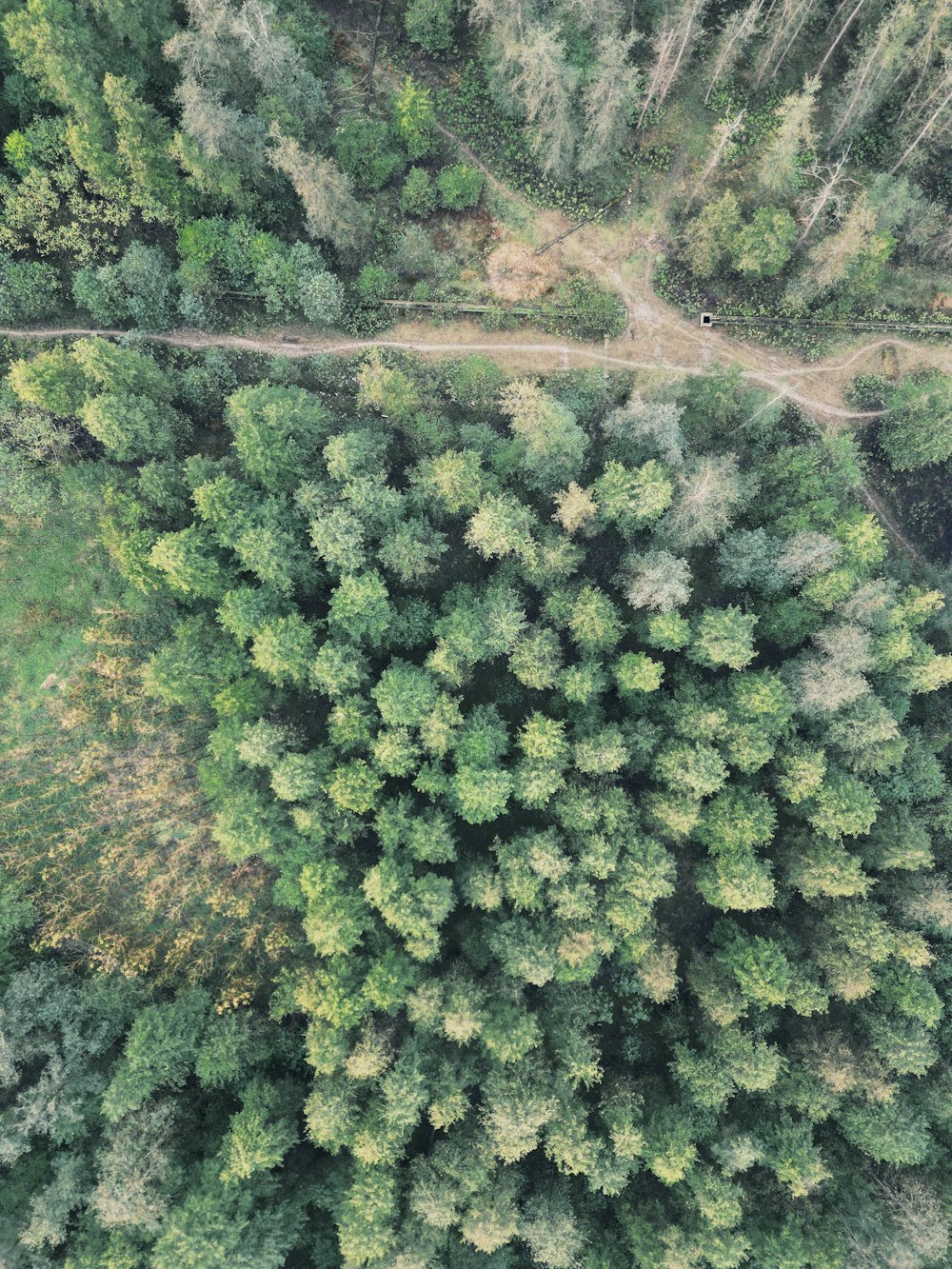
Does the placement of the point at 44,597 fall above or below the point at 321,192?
below

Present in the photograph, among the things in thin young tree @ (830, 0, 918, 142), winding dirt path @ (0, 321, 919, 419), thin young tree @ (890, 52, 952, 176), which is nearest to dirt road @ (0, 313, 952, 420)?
winding dirt path @ (0, 321, 919, 419)

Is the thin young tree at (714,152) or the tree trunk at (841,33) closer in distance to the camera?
the tree trunk at (841,33)

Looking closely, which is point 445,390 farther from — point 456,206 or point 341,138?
point 341,138

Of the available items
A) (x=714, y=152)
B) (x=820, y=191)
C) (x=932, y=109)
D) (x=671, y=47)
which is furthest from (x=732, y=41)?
(x=932, y=109)

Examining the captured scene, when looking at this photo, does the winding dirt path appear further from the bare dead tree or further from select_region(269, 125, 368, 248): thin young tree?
the bare dead tree

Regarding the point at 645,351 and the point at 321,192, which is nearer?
the point at 321,192

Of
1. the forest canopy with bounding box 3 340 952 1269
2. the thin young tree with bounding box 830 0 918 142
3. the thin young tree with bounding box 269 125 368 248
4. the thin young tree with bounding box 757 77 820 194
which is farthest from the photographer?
the thin young tree with bounding box 830 0 918 142

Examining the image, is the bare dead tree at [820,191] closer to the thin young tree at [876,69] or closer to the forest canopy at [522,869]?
the thin young tree at [876,69]

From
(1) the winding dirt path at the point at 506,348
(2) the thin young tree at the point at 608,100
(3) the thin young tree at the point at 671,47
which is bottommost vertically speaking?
(1) the winding dirt path at the point at 506,348

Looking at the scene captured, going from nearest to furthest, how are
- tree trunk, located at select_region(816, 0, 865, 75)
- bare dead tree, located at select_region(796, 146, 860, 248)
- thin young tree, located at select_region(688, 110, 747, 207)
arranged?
bare dead tree, located at select_region(796, 146, 860, 248) → tree trunk, located at select_region(816, 0, 865, 75) → thin young tree, located at select_region(688, 110, 747, 207)

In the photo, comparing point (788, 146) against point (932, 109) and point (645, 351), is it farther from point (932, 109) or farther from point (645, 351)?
point (645, 351)

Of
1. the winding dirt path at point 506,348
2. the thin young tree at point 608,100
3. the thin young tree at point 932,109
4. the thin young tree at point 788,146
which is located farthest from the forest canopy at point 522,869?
the thin young tree at point 932,109
